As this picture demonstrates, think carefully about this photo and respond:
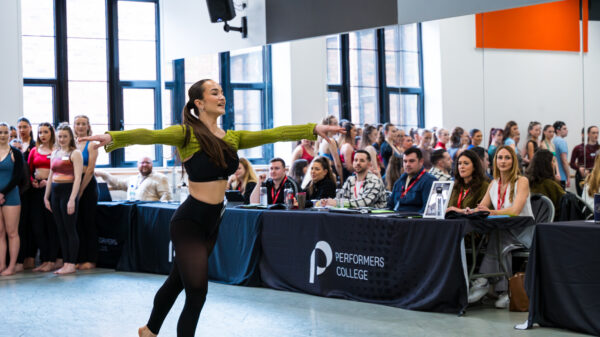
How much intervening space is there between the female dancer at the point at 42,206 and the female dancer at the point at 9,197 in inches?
11.1

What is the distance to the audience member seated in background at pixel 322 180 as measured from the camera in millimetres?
6449

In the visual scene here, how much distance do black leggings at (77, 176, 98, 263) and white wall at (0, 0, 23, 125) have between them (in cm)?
274

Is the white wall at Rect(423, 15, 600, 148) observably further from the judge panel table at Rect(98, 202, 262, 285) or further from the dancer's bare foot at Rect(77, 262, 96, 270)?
→ the dancer's bare foot at Rect(77, 262, 96, 270)

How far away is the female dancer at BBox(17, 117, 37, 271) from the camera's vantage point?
23.8ft

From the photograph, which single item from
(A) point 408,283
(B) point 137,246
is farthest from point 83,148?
(A) point 408,283

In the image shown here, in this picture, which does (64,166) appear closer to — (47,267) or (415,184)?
(47,267)

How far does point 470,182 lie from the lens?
5488 millimetres

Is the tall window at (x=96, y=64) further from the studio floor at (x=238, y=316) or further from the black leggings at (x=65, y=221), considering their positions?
the studio floor at (x=238, y=316)

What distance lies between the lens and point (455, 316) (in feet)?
15.1

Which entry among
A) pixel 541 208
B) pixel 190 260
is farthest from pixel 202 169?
pixel 541 208

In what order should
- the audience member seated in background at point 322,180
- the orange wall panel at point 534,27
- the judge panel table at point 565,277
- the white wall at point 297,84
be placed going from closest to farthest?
the judge panel table at point 565,277 < the audience member seated in background at point 322,180 < the orange wall panel at point 534,27 < the white wall at point 297,84

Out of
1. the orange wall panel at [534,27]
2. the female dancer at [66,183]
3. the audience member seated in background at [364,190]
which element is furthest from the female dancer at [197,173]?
the orange wall panel at [534,27]

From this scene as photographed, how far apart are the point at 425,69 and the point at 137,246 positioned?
4.04m

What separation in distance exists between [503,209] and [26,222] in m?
4.95
